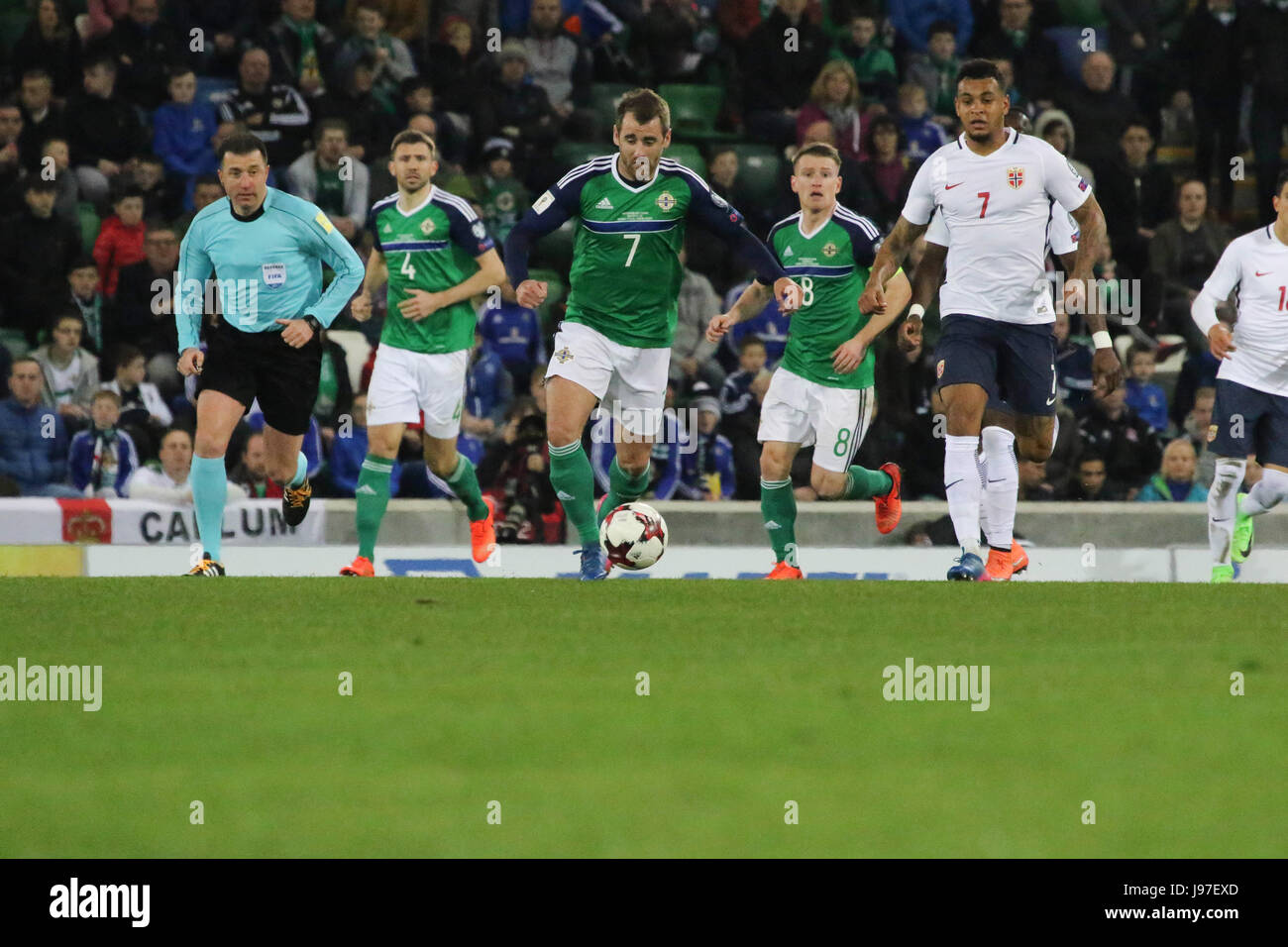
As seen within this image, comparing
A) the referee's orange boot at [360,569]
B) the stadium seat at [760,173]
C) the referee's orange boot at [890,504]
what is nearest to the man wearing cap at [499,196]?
the stadium seat at [760,173]

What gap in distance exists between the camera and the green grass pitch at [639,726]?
198 inches

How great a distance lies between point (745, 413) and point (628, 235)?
15.7ft

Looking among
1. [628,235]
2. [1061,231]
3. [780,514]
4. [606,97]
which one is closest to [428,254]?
[628,235]

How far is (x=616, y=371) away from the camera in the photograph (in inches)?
438

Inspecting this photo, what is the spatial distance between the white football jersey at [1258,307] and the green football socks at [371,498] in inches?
192

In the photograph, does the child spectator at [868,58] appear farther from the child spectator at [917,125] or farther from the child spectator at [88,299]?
the child spectator at [88,299]

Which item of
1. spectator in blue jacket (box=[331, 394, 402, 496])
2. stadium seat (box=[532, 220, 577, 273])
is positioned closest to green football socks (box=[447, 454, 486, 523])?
spectator in blue jacket (box=[331, 394, 402, 496])

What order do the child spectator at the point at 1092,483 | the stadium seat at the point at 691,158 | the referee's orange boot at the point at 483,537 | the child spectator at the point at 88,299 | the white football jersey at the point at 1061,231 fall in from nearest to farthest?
the white football jersey at the point at 1061,231, the referee's orange boot at the point at 483,537, the child spectator at the point at 1092,483, the child spectator at the point at 88,299, the stadium seat at the point at 691,158

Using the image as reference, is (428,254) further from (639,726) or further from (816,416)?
(639,726)

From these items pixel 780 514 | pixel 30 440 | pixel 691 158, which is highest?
pixel 691 158

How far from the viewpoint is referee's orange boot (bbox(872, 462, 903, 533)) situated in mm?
12516

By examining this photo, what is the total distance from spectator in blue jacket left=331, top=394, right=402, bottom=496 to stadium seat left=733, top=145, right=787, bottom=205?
3.86 metres
